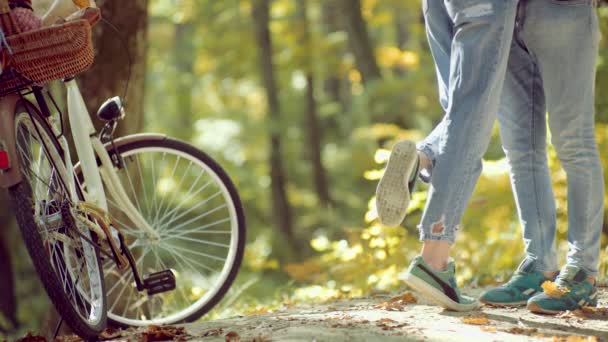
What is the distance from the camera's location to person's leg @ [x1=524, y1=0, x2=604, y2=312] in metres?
2.99

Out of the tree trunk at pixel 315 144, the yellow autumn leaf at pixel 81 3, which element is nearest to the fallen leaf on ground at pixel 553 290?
the yellow autumn leaf at pixel 81 3

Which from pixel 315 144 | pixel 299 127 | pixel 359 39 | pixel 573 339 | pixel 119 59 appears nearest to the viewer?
pixel 573 339

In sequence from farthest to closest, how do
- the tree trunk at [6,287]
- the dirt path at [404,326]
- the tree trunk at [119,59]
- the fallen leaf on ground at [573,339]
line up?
1. the tree trunk at [6,287]
2. the tree trunk at [119,59]
3. the dirt path at [404,326]
4. the fallen leaf on ground at [573,339]

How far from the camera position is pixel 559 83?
3053mm

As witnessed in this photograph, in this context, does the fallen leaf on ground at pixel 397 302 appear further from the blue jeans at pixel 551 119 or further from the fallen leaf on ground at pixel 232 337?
the fallen leaf on ground at pixel 232 337

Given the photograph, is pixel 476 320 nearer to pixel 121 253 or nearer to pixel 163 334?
pixel 163 334

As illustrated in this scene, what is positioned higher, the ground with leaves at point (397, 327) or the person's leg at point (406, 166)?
the person's leg at point (406, 166)

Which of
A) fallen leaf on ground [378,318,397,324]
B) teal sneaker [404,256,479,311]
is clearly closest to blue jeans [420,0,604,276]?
teal sneaker [404,256,479,311]

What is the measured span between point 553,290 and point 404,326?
69 cm

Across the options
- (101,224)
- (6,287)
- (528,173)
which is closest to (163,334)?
(101,224)

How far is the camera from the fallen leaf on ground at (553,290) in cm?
311

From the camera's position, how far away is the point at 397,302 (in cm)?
349

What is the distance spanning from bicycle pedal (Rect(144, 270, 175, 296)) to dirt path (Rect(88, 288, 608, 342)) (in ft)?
1.14

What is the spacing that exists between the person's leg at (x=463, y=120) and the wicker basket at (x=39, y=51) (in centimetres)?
141
